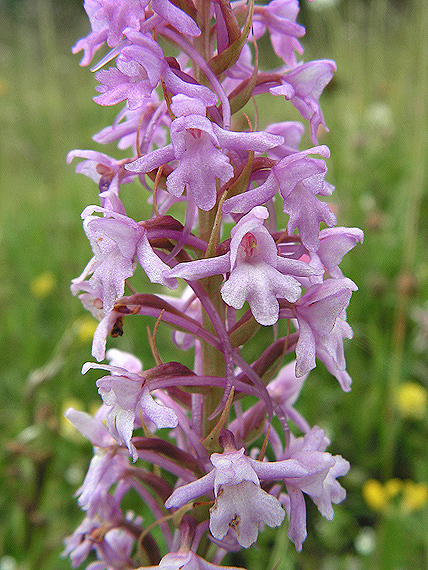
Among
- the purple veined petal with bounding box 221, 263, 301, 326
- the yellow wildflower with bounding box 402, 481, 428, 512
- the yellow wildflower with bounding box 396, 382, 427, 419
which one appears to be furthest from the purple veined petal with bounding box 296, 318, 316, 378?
the yellow wildflower with bounding box 396, 382, 427, 419

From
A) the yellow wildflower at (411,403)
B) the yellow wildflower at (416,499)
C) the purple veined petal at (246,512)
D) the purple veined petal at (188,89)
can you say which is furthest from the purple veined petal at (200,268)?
the yellow wildflower at (411,403)

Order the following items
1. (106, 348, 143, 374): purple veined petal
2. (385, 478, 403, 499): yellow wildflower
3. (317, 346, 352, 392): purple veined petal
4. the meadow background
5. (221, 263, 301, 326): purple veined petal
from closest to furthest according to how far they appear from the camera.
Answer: (221, 263, 301, 326): purple veined petal
(317, 346, 352, 392): purple veined petal
(106, 348, 143, 374): purple veined petal
the meadow background
(385, 478, 403, 499): yellow wildflower

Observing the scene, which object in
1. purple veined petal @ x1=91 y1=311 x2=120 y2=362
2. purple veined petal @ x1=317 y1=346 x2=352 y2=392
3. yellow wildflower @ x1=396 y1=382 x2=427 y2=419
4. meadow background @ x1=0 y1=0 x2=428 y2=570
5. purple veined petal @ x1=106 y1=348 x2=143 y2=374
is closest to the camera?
purple veined petal @ x1=91 y1=311 x2=120 y2=362

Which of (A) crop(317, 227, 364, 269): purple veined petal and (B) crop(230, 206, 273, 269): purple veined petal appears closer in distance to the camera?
(B) crop(230, 206, 273, 269): purple veined petal

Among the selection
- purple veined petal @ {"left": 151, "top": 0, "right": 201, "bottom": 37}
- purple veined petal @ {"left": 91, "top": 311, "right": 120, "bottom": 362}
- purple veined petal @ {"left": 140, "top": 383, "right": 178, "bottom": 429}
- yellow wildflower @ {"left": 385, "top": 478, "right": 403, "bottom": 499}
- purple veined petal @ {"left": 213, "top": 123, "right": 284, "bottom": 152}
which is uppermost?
purple veined petal @ {"left": 151, "top": 0, "right": 201, "bottom": 37}

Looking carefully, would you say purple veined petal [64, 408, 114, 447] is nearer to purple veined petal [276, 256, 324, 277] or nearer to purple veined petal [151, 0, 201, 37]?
purple veined petal [276, 256, 324, 277]

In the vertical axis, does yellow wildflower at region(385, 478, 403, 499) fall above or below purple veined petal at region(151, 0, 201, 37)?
below

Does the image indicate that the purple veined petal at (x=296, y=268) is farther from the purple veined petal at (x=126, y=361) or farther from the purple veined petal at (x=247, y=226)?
the purple veined petal at (x=126, y=361)

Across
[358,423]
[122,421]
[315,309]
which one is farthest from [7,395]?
[315,309]
